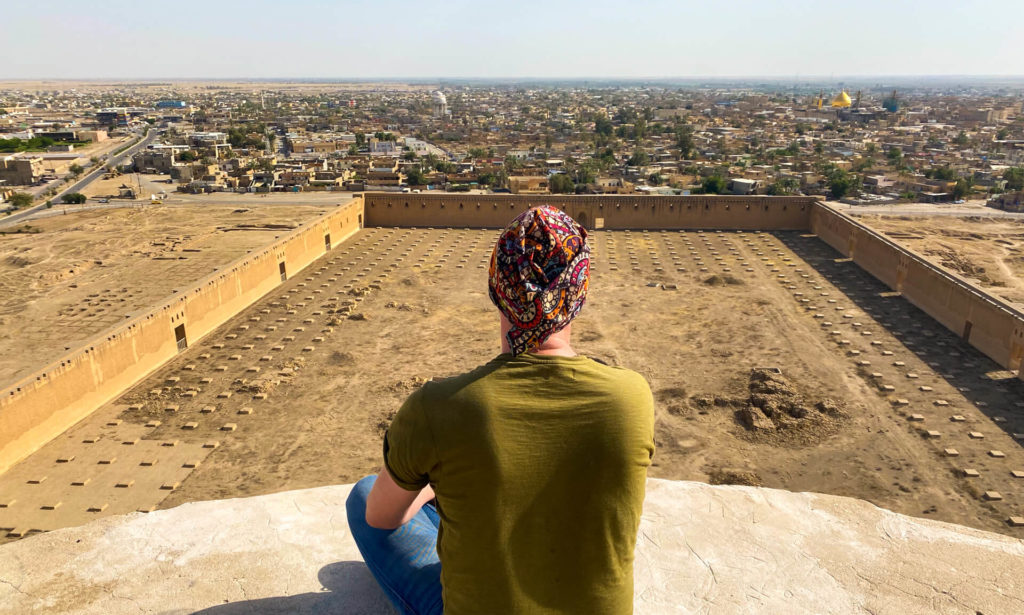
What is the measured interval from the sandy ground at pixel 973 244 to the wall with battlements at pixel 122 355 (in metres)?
13.9

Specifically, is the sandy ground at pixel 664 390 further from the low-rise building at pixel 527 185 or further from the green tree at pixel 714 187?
the low-rise building at pixel 527 185

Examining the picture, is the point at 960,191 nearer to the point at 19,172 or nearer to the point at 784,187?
the point at 784,187

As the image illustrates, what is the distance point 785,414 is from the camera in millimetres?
8531

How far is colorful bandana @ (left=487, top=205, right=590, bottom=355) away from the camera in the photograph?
1271mm

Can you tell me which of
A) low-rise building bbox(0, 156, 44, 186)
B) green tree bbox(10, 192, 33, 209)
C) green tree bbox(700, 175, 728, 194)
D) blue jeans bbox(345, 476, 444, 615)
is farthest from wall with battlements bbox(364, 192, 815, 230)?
low-rise building bbox(0, 156, 44, 186)

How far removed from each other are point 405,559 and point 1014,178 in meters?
37.5

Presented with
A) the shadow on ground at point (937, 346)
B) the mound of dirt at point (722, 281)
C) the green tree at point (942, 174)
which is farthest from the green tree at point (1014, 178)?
the mound of dirt at point (722, 281)

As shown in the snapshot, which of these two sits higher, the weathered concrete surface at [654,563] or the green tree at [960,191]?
the weathered concrete surface at [654,563]

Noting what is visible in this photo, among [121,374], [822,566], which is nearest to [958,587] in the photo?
[822,566]

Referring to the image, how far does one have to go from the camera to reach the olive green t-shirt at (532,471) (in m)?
1.23

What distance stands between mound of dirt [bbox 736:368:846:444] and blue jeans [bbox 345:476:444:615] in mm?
6920

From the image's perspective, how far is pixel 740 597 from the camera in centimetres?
222

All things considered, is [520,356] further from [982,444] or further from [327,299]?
[327,299]

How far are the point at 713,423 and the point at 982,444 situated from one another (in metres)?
2.87
